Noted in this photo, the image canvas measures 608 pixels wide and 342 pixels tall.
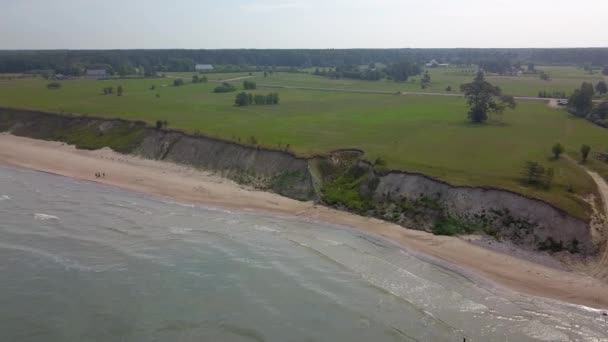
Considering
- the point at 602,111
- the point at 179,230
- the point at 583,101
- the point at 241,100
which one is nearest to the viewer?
the point at 179,230

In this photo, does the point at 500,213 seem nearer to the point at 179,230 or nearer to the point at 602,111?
the point at 179,230

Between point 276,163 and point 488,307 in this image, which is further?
point 276,163

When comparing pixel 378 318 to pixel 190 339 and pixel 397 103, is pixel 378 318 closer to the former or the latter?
pixel 190 339

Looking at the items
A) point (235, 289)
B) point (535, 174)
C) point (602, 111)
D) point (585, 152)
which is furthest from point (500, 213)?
point (602, 111)

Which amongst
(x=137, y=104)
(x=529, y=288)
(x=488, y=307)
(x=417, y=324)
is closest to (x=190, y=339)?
(x=417, y=324)

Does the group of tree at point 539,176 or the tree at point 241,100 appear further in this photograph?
the tree at point 241,100

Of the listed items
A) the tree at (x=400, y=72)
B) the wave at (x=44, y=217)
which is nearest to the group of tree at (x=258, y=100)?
the wave at (x=44, y=217)

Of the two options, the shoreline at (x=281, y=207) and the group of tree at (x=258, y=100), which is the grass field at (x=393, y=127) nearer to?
the group of tree at (x=258, y=100)
